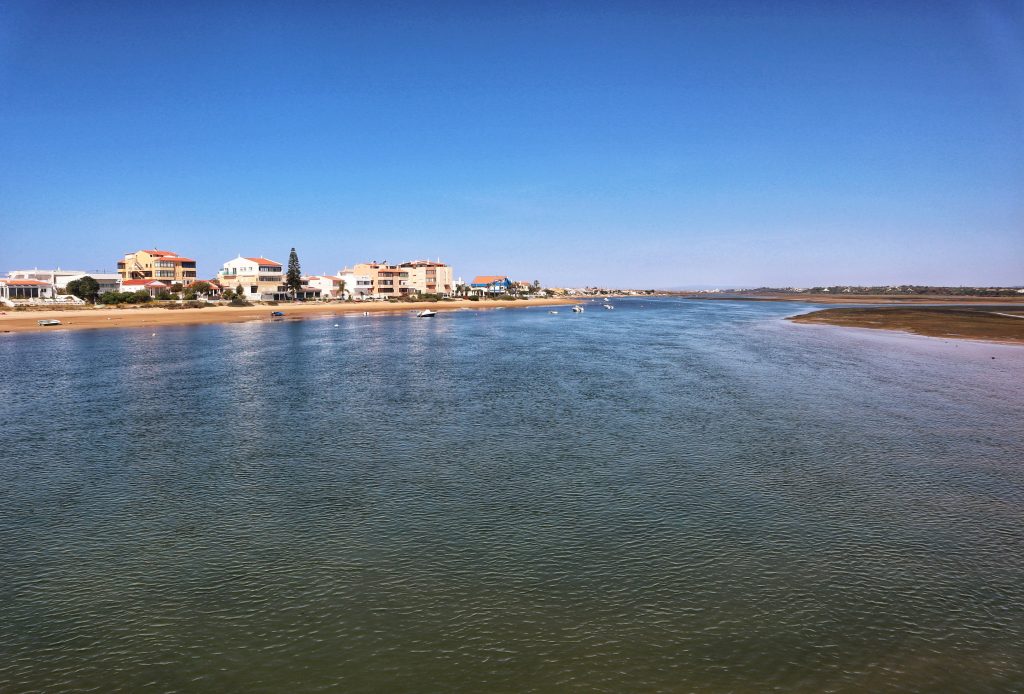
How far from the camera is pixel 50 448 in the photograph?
1962cm

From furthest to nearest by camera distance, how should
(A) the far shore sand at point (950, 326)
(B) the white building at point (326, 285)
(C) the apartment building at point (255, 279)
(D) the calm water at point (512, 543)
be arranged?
(B) the white building at point (326, 285) < (C) the apartment building at point (255, 279) < (A) the far shore sand at point (950, 326) < (D) the calm water at point (512, 543)

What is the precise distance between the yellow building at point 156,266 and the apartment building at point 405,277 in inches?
1896

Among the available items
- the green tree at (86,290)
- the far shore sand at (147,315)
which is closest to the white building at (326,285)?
the far shore sand at (147,315)

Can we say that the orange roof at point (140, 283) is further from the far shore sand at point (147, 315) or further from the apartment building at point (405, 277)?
the apartment building at point (405, 277)

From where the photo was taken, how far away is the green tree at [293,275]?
13750 cm

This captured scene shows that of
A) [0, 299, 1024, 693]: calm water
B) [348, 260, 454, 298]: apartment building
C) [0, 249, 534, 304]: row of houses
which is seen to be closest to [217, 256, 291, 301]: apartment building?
[0, 249, 534, 304]: row of houses

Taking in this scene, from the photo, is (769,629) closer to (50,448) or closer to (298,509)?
(298,509)

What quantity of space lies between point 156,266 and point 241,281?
56.5ft

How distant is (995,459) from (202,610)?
23587 millimetres

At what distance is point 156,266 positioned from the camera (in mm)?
123250

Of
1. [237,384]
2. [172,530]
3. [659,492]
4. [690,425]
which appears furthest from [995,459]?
[237,384]

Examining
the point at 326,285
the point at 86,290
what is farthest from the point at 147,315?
the point at 326,285

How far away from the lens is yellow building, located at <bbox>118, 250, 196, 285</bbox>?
123m

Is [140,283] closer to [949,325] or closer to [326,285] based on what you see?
[326,285]
